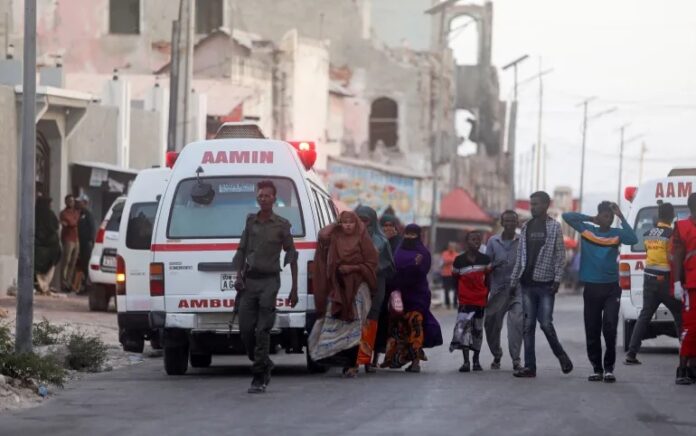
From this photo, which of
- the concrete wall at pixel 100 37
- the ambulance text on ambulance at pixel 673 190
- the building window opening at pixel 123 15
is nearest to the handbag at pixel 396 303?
the ambulance text on ambulance at pixel 673 190

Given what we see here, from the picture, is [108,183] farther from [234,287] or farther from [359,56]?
[359,56]

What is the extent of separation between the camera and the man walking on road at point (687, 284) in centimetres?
1545

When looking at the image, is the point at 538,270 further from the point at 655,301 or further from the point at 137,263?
the point at 137,263

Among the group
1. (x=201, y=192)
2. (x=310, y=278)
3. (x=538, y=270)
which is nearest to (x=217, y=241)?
(x=201, y=192)

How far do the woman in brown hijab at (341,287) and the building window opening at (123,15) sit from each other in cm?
4450

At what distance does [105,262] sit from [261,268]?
13.0 m

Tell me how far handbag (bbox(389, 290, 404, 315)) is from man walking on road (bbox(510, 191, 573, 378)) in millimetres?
1249

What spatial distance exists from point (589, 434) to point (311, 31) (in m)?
56.4

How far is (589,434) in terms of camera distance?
11188 mm

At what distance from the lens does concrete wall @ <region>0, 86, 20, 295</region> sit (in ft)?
94.0

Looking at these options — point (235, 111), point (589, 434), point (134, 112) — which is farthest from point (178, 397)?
point (235, 111)

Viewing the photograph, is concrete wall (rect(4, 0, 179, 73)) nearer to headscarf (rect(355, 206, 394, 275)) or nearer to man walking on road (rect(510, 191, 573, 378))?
headscarf (rect(355, 206, 394, 275))

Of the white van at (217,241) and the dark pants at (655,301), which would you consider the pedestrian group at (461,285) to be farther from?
the white van at (217,241)

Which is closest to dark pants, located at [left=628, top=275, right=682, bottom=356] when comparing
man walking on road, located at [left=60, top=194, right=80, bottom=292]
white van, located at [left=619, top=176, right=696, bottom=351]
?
white van, located at [left=619, top=176, right=696, bottom=351]
